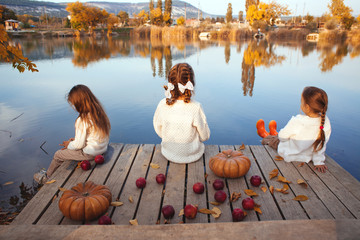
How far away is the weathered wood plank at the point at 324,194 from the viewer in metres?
2.57

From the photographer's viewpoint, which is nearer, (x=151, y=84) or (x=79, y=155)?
(x=79, y=155)

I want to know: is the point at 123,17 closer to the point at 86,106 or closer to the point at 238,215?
the point at 86,106

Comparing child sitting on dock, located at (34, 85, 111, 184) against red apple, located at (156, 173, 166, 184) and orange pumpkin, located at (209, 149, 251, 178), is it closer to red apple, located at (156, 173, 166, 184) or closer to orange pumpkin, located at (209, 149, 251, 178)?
red apple, located at (156, 173, 166, 184)

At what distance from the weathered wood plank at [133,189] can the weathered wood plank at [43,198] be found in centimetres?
74

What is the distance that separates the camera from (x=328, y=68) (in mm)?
14211

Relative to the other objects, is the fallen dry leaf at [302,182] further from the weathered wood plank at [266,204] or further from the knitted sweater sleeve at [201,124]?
the knitted sweater sleeve at [201,124]

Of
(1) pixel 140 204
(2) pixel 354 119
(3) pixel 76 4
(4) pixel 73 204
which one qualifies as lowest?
(2) pixel 354 119

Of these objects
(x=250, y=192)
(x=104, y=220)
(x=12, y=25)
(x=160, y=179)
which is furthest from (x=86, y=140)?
(x=12, y=25)

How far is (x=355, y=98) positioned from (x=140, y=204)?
9.15m

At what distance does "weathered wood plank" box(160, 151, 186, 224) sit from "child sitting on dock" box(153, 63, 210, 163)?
14 cm

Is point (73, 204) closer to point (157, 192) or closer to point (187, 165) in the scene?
point (157, 192)

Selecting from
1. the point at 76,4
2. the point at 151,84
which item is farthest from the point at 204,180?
the point at 76,4

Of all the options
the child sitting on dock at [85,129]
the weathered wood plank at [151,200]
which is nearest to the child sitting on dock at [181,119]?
the weathered wood plank at [151,200]

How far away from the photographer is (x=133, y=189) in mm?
2953
